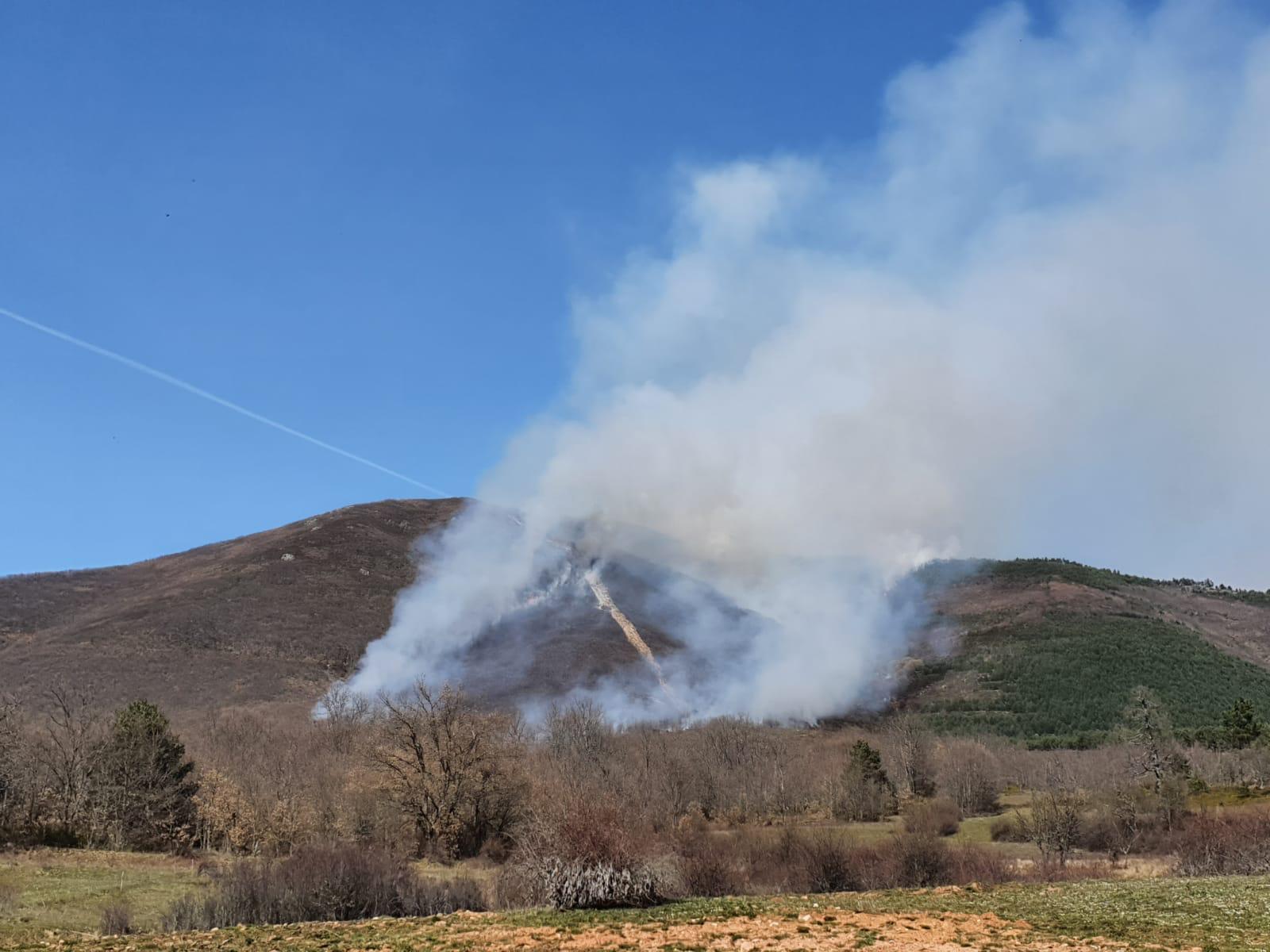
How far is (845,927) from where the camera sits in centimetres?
2552

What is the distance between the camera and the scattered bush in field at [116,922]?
3216 centimetres

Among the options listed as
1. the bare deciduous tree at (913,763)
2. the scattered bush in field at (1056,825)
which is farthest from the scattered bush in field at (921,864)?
the bare deciduous tree at (913,763)

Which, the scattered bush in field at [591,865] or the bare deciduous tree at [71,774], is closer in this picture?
the scattered bush in field at [591,865]

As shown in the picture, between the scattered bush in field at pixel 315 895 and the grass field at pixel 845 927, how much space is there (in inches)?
183

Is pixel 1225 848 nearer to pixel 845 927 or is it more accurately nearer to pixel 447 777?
pixel 845 927

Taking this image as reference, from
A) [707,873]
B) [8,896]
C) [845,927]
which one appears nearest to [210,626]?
[8,896]

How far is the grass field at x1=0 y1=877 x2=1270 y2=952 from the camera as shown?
22.4 m

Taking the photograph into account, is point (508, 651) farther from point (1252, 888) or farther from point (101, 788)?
point (1252, 888)

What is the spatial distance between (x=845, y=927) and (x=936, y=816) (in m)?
59.5

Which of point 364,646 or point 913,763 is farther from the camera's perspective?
point 364,646

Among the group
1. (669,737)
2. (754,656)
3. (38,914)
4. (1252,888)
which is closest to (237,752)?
(669,737)

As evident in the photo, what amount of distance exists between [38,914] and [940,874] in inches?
1511

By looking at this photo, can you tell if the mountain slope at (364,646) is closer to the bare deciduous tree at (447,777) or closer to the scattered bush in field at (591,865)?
the bare deciduous tree at (447,777)

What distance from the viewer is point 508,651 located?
157 m
